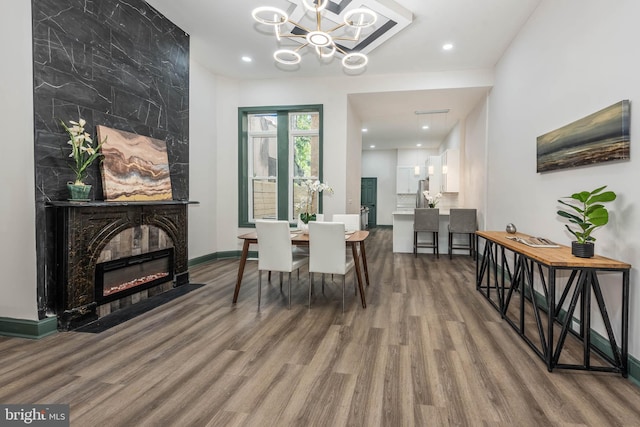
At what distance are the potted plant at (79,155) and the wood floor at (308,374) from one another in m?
1.20

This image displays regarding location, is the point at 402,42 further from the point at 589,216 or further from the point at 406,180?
the point at 406,180

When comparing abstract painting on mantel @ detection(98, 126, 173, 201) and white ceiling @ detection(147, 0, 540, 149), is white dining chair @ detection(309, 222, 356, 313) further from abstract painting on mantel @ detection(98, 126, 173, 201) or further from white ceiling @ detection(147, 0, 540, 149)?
white ceiling @ detection(147, 0, 540, 149)

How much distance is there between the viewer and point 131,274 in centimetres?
344

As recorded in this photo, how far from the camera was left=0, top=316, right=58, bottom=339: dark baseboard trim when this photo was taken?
8.47ft

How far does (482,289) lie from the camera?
13.4 ft

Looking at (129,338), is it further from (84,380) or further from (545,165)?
(545,165)

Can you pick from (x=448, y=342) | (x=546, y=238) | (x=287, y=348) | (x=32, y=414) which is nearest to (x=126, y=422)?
(x=32, y=414)

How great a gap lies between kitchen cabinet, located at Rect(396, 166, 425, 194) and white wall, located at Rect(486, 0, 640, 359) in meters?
6.55

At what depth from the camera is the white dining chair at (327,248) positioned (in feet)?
10.5

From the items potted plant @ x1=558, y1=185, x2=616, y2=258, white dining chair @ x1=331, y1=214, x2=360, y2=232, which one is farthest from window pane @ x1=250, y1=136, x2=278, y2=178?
potted plant @ x1=558, y1=185, x2=616, y2=258

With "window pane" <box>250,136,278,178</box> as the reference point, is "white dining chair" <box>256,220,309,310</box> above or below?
below

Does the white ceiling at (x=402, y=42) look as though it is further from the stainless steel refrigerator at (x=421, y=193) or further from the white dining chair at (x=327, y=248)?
the stainless steel refrigerator at (x=421, y=193)

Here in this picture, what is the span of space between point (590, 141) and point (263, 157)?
4875mm

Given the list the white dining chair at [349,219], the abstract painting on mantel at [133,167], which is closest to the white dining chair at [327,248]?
the white dining chair at [349,219]
